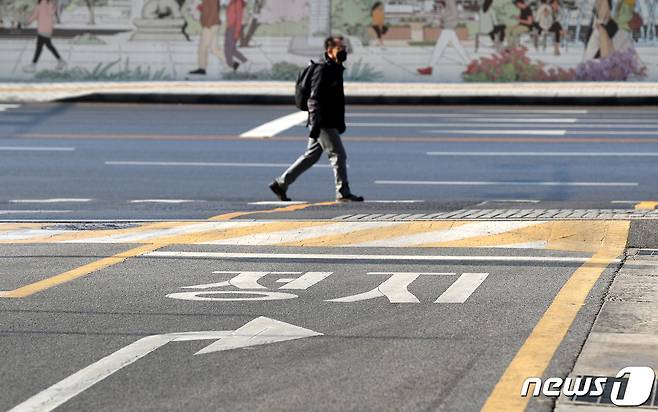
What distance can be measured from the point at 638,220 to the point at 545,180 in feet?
20.0

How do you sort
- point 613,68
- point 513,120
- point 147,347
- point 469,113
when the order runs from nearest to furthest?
point 147,347 < point 513,120 < point 469,113 < point 613,68

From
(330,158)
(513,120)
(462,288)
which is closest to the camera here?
(462,288)

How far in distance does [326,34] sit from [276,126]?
1057 centimetres

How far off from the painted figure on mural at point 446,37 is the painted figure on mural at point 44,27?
8930mm

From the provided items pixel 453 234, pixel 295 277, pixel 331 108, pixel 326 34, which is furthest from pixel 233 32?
pixel 295 277

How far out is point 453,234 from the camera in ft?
41.3

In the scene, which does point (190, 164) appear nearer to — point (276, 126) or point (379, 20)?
point (276, 126)

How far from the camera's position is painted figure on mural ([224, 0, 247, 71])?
36062mm

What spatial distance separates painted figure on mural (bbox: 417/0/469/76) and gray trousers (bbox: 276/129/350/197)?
19.2 metres

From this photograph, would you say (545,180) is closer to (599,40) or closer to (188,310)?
(188,310)

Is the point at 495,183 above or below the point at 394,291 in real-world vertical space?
below

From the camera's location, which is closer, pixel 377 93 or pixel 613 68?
pixel 377 93

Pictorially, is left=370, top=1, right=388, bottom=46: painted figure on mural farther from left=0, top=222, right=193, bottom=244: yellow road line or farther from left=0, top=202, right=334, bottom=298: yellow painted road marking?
left=0, top=202, right=334, bottom=298: yellow painted road marking

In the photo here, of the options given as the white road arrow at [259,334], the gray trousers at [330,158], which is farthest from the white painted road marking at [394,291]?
the gray trousers at [330,158]
